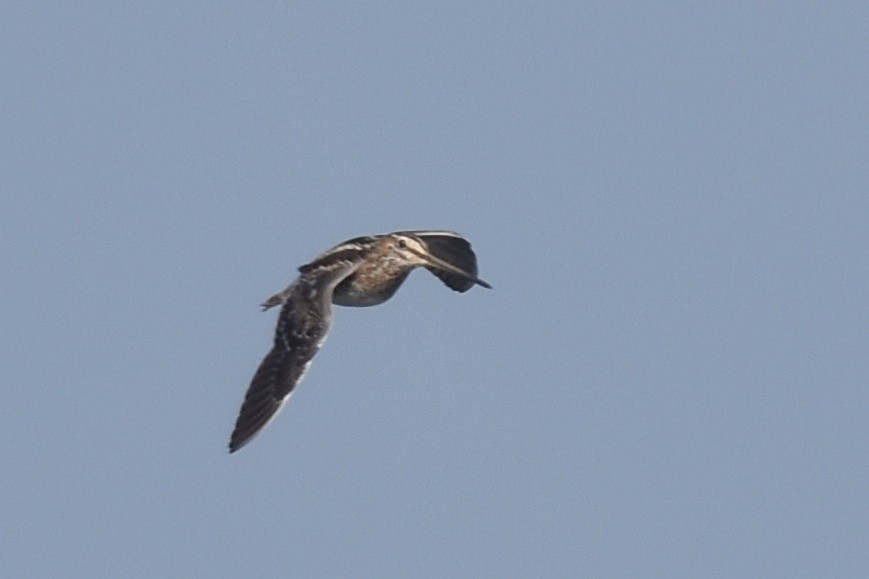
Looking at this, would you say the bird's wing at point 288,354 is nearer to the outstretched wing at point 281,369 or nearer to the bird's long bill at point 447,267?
the outstretched wing at point 281,369

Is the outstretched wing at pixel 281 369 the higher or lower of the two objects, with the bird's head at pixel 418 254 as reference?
lower

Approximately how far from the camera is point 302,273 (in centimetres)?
4378

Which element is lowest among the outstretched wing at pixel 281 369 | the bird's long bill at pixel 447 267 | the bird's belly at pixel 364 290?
the outstretched wing at pixel 281 369

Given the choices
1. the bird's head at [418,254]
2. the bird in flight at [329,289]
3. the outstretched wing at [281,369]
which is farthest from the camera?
the bird's head at [418,254]

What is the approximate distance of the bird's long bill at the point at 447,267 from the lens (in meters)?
46.9

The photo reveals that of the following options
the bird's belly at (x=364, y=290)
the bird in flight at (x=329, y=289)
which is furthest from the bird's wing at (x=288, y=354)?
the bird's belly at (x=364, y=290)

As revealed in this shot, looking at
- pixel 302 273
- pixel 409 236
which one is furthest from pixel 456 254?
pixel 302 273

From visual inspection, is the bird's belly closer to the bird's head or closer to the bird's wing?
the bird's head

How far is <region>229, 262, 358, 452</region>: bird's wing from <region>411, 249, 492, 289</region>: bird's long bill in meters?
4.20

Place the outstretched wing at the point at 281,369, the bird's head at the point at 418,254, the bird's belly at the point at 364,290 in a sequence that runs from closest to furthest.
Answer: the outstretched wing at the point at 281,369
the bird's belly at the point at 364,290
the bird's head at the point at 418,254

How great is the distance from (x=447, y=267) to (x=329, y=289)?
18.8 ft

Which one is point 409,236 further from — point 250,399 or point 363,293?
point 250,399

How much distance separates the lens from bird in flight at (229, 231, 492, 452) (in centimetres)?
3928

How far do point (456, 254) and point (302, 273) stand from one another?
559 centimetres
